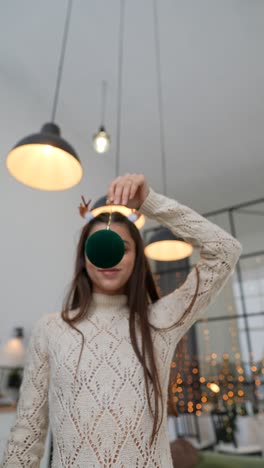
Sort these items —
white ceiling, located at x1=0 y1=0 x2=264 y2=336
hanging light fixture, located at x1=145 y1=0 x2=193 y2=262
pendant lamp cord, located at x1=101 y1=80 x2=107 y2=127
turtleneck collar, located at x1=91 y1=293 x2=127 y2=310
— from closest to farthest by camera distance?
turtleneck collar, located at x1=91 y1=293 x2=127 y2=310 < hanging light fixture, located at x1=145 y1=0 x2=193 y2=262 < white ceiling, located at x1=0 y1=0 x2=264 y2=336 < pendant lamp cord, located at x1=101 y1=80 x2=107 y2=127

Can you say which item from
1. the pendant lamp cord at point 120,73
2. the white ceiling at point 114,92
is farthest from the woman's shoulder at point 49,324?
the pendant lamp cord at point 120,73

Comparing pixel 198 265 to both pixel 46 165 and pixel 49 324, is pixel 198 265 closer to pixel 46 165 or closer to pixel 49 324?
pixel 49 324

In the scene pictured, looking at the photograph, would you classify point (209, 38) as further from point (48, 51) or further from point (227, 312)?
point (227, 312)

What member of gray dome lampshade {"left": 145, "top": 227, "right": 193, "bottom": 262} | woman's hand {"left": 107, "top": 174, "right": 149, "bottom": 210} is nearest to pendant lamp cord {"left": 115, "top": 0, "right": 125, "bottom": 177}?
gray dome lampshade {"left": 145, "top": 227, "right": 193, "bottom": 262}

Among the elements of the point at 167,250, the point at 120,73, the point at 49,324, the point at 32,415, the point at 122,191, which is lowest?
the point at 32,415

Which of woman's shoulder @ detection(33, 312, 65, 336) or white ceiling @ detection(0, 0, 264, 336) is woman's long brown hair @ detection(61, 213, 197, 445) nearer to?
woman's shoulder @ detection(33, 312, 65, 336)

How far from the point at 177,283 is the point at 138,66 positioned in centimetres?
356

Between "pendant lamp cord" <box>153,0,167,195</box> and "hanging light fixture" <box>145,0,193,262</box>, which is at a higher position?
"pendant lamp cord" <box>153,0,167,195</box>

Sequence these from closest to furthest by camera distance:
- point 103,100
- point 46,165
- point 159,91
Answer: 1. point 46,165
2. point 159,91
3. point 103,100

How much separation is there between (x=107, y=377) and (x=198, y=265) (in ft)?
1.19

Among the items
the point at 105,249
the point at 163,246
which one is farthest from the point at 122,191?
the point at 163,246

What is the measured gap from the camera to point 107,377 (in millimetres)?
785

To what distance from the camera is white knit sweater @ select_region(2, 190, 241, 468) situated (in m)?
0.72

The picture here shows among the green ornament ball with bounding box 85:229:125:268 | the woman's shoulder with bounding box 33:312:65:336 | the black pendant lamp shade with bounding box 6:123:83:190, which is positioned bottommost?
the woman's shoulder with bounding box 33:312:65:336
